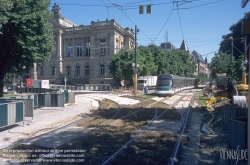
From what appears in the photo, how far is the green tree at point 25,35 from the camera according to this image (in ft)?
52.1

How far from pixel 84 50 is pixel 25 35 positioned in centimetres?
4053

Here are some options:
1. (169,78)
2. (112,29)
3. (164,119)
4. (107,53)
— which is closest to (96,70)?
(107,53)

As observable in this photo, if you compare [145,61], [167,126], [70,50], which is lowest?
[167,126]

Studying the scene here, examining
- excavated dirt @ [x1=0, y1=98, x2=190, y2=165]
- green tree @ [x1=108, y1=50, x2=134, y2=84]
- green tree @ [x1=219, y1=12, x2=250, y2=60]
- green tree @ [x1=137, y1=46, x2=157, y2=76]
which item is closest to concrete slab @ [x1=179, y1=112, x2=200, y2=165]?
excavated dirt @ [x1=0, y1=98, x2=190, y2=165]

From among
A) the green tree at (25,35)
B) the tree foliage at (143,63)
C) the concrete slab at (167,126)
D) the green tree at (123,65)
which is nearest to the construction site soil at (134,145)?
the concrete slab at (167,126)

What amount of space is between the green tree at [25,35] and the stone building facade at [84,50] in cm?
3436

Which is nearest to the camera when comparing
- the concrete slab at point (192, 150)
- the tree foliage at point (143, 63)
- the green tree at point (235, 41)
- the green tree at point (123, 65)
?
the concrete slab at point (192, 150)

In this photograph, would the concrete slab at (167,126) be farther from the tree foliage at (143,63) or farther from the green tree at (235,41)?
the green tree at (235,41)

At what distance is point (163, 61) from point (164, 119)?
43.9 meters

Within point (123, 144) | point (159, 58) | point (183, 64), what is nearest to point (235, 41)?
point (159, 58)

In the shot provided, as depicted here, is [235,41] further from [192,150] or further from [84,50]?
[192,150]

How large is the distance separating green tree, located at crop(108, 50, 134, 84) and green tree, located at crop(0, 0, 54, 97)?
2637 cm

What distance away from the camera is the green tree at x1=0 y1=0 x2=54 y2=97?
1589 cm

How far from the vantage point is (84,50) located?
57031 millimetres
